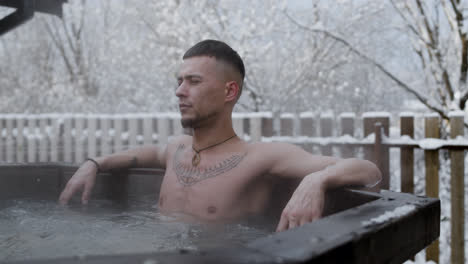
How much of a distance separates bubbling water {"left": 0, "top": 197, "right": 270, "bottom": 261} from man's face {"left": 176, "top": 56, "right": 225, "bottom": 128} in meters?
0.49

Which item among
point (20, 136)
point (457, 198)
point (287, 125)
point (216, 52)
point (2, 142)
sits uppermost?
point (216, 52)

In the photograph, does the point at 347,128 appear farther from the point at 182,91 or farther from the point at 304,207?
the point at 304,207

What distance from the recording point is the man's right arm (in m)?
2.25

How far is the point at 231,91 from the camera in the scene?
186 centimetres

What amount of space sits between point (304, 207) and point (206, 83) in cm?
75

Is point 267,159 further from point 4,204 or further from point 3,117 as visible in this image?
point 3,117

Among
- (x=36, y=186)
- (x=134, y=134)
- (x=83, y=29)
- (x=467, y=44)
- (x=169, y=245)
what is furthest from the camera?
(x=83, y=29)

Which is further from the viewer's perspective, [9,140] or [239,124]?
[9,140]

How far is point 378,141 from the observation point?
379 cm

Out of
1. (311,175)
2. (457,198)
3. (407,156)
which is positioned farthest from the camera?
(407,156)

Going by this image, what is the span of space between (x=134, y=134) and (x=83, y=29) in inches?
331

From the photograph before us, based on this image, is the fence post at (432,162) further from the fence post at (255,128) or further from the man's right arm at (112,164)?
the man's right arm at (112,164)

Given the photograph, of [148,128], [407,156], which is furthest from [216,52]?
[148,128]

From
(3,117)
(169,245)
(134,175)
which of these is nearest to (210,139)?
(169,245)
